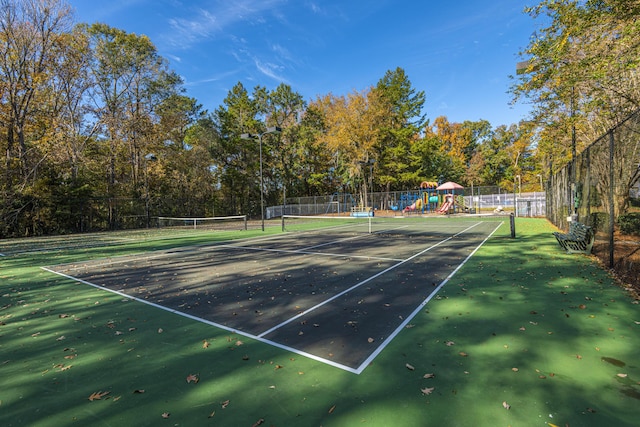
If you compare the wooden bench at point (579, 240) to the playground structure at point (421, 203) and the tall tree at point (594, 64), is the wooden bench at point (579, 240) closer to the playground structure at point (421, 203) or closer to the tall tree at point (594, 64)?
the tall tree at point (594, 64)

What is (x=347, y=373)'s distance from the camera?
3270mm

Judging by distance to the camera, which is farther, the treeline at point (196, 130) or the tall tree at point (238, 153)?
the tall tree at point (238, 153)

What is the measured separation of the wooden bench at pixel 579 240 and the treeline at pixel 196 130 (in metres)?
4.50

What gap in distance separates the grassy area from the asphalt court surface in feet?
1.30

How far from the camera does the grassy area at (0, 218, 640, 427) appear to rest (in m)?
2.66

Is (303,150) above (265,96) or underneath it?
underneath

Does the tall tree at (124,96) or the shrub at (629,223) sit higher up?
the tall tree at (124,96)

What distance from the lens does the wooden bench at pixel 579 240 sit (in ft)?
29.5

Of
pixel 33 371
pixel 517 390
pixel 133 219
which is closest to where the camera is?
pixel 517 390

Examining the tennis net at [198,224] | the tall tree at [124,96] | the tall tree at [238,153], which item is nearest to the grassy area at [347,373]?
the tennis net at [198,224]

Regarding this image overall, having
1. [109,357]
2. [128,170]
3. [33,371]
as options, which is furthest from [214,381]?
[128,170]

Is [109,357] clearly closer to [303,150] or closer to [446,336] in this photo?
[446,336]

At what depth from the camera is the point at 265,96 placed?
50.8m

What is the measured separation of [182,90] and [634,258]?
137 ft
